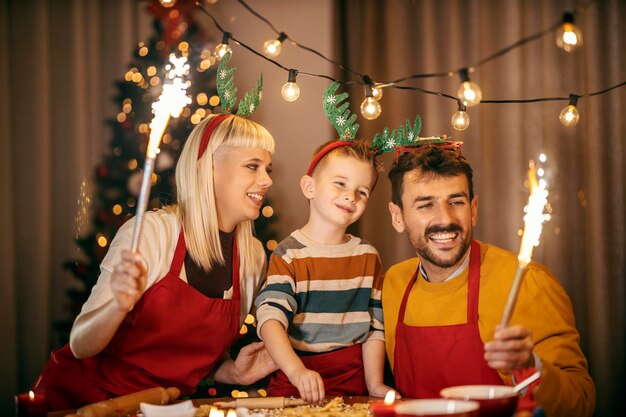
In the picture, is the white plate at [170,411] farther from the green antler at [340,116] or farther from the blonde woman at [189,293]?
the green antler at [340,116]

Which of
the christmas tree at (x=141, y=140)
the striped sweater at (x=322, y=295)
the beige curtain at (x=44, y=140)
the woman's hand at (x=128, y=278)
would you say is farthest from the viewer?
the beige curtain at (x=44, y=140)

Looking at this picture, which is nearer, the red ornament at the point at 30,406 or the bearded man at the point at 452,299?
the red ornament at the point at 30,406

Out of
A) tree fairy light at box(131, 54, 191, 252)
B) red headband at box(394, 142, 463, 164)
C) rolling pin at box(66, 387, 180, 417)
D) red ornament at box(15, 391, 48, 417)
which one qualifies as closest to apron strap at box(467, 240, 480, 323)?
red headband at box(394, 142, 463, 164)

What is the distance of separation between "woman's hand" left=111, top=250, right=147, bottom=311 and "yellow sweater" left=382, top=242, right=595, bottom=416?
874 mm

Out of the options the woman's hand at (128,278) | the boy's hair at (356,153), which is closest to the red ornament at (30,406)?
the woman's hand at (128,278)

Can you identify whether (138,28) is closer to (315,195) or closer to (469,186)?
(315,195)

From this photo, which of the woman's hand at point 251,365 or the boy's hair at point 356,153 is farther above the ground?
the boy's hair at point 356,153

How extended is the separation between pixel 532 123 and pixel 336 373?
71.1 inches

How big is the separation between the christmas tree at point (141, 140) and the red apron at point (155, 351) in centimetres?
65

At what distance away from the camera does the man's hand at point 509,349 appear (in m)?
1.37

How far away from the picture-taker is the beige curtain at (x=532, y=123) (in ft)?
10.2

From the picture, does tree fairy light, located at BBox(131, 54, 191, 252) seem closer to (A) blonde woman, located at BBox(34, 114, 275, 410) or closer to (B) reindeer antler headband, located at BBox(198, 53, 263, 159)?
(A) blonde woman, located at BBox(34, 114, 275, 410)

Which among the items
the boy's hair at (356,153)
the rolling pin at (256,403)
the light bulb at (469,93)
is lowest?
the rolling pin at (256,403)

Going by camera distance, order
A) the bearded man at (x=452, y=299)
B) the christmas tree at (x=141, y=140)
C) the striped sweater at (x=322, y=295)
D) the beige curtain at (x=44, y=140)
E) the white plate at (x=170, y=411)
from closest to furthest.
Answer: the white plate at (x=170, y=411) → the bearded man at (x=452, y=299) → the striped sweater at (x=322, y=295) → the christmas tree at (x=141, y=140) → the beige curtain at (x=44, y=140)
